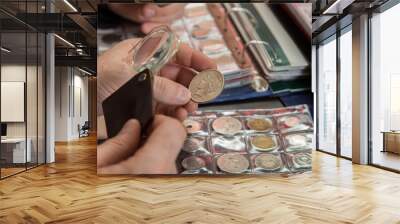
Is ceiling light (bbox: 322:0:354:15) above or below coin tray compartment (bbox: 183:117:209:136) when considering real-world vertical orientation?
above

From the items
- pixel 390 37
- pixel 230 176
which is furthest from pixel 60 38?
pixel 390 37

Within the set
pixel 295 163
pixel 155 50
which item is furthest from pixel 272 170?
pixel 155 50

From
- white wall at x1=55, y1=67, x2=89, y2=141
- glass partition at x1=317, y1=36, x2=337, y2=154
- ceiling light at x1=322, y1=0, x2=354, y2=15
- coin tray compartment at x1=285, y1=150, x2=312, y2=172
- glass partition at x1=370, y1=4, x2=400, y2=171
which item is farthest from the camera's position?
white wall at x1=55, y1=67, x2=89, y2=141

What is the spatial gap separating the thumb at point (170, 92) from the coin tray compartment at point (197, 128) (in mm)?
311

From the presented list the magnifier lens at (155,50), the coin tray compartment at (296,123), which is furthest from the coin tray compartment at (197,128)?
the coin tray compartment at (296,123)

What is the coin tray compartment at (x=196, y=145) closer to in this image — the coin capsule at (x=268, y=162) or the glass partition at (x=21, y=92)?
the coin capsule at (x=268, y=162)

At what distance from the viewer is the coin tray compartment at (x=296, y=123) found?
6414 millimetres

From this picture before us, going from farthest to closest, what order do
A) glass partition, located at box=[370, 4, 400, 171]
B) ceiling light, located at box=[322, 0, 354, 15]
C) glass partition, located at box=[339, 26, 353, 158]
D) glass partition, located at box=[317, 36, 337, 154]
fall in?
glass partition, located at box=[317, 36, 337, 154] → glass partition, located at box=[339, 26, 353, 158] → glass partition, located at box=[370, 4, 400, 171] → ceiling light, located at box=[322, 0, 354, 15]

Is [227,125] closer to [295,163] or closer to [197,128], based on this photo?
[197,128]

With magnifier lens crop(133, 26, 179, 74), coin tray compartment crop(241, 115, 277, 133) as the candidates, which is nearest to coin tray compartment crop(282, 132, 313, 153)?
coin tray compartment crop(241, 115, 277, 133)

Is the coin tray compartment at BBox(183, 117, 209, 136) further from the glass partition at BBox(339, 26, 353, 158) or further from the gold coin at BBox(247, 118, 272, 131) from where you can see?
the glass partition at BBox(339, 26, 353, 158)

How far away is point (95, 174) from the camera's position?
22.0 feet

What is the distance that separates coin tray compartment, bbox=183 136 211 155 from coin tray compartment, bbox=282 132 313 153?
131 cm

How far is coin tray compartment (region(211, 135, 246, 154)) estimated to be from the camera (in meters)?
6.39
